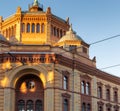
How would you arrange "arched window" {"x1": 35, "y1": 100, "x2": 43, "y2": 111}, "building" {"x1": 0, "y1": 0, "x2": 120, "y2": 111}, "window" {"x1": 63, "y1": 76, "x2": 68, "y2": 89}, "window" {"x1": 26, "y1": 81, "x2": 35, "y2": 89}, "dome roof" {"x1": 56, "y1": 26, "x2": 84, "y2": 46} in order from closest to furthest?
"building" {"x1": 0, "y1": 0, "x2": 120, "y2": 111} → "arched window" {"x1": 35, "y1": 100, "x2": 43, "y2": 111} → "window" {"x1": 26, "y1": 81, "x2": 35, "y2": 89} → "window" {"x1": 63, "y1": 76, "x2": 68, "y2": 89} → "dome roof" {"x1": 56, "y1": 26, "x2": 84, "y2": 46}

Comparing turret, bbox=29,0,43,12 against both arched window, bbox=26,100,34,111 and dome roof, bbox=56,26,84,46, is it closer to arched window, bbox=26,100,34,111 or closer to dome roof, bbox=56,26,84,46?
dome roof, bbox=56,26,84,46

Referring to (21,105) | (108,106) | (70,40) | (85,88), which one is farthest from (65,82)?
(108,106)

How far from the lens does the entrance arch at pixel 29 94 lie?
40625 mm

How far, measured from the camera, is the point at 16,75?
40406mm

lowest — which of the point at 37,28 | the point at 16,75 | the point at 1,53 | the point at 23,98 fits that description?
the point at 23,98

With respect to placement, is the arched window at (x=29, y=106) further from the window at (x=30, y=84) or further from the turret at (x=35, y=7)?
the turret at (x=35, y=7)

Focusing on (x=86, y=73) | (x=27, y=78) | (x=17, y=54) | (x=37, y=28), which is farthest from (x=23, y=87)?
(x=37, y=28)

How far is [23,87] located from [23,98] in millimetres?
1321

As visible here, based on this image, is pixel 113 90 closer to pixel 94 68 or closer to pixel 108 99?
pixel 108 99

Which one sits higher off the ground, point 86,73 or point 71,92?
point 86,73

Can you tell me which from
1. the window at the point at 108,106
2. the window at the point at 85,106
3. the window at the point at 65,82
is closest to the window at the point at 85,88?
the window at the point at 85,106

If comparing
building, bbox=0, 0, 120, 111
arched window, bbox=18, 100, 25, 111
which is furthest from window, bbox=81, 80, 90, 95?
arched window, bbox=18, 100, 25, 111

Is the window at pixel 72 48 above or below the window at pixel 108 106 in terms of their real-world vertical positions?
above

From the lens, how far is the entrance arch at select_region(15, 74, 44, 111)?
4062 cm
